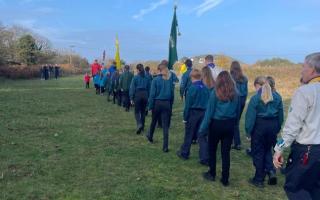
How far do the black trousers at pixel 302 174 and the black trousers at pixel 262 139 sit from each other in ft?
9.80

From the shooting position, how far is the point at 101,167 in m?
8.79

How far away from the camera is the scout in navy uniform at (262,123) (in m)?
7.98

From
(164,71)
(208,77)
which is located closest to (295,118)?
(208,77)

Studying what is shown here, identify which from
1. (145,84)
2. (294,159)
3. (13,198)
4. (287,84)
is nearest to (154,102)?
(145,84)

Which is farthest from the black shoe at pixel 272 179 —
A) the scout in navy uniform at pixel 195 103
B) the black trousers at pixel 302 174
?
the black trousers at pixel 302 174

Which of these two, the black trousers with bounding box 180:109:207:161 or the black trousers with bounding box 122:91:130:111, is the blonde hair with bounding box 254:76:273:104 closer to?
the black trousers with bounding box 180:109:207:161

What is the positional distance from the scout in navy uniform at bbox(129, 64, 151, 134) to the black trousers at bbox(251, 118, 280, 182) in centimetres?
554

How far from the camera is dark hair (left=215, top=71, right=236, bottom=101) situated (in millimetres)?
7582

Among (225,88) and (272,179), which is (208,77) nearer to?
(225,88)

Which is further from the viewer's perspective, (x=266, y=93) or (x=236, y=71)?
(x=236, y=71)

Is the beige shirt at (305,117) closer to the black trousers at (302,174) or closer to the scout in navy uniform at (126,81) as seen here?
the black trousers at (302,174)

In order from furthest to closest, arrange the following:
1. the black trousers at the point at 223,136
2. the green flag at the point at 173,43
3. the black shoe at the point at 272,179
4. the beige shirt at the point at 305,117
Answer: the green flag at the point at 173,43
the black shoe at the point at 272,179
the black trousers at the point at 223,136
the beige shirt at the point at 305,117

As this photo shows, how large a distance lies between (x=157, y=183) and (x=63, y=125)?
7.10 meters

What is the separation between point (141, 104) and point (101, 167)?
15.7ft
